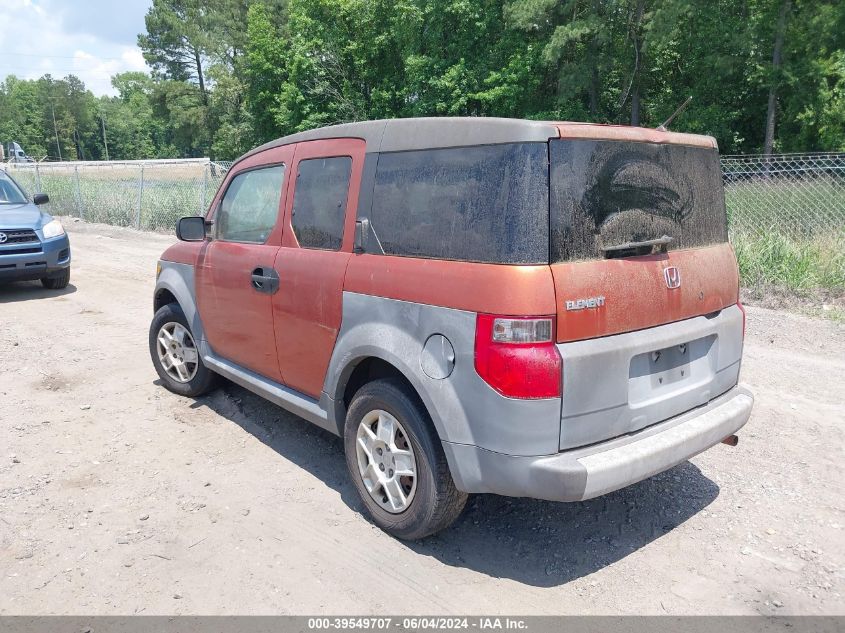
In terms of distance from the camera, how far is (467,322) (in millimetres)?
2711

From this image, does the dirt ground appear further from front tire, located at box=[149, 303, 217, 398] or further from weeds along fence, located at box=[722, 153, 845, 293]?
weeds along fence, located at box=[722, 153, 845, 293]

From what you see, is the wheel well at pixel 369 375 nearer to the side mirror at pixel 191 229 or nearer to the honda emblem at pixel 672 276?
the honda emblem at pixel 672 276

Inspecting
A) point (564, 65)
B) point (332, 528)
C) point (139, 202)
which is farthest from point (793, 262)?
point (564, 65)

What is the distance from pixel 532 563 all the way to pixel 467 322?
130 cm

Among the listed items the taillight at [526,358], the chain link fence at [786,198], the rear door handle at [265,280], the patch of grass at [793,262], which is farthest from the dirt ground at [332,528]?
the chain link fence at [786,198]

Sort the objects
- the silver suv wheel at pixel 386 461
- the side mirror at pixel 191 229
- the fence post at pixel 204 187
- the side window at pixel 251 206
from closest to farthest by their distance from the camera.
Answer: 1. the silver suv wheel at pixel 386 461
2. the side window at pixel 251 206
3. the side mirror at pixel 191 229
4. the fence post at pixel 204 187

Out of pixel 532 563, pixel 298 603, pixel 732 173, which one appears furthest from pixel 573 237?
pixel 732 173

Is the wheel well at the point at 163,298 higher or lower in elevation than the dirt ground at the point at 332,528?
higher

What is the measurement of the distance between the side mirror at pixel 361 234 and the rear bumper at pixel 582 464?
1.16 metres

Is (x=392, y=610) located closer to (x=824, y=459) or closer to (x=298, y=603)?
(x=298, y=603)

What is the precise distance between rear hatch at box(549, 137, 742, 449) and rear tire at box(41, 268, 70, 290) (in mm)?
9236

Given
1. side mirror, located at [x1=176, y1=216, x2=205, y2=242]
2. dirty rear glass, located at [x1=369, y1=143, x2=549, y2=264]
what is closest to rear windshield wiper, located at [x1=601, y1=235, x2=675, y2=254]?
dirty rear glass, located at [x1=369, y1=143, x2=549, y2=264]

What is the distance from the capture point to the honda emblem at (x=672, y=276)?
3.02 metres

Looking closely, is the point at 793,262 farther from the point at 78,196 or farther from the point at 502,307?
the point at 78,196
